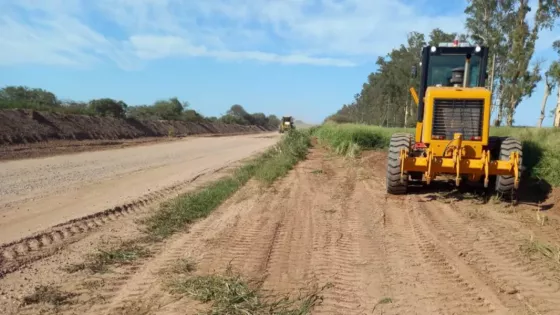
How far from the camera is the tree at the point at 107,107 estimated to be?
39.9 m

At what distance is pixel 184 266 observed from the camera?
4.95 metres

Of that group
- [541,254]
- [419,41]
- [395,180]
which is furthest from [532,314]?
[419,41]

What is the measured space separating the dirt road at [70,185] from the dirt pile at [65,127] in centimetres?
779

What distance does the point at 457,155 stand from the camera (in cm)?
834

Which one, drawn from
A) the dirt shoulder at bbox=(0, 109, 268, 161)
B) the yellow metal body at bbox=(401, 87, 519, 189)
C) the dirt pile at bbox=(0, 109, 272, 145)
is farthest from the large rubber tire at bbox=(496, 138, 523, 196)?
the dirt pile at bbox=(0, 109, 272, 145)

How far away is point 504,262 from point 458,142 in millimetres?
3637

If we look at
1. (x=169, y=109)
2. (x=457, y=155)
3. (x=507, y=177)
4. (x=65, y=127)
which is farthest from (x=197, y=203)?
(x=169, y=109)

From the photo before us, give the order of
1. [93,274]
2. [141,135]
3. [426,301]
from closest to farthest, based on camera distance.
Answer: [426,301], [93,274], [141,135]

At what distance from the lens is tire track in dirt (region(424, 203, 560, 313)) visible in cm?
422

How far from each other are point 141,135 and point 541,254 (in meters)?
38.8

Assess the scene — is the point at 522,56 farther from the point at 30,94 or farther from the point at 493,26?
the point at 30,94

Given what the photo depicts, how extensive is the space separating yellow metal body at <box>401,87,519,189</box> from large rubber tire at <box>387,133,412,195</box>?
0.65 feet

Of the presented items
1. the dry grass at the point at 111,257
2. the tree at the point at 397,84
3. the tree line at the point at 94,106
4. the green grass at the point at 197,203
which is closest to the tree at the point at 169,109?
the tree line at the point at 94,106

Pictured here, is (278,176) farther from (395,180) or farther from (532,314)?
(532,314)
